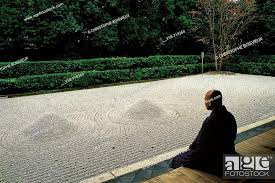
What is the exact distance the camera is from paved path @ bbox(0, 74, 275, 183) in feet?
19.1

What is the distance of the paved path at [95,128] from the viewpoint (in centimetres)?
581

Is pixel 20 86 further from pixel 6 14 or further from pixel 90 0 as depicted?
pixel 90 0

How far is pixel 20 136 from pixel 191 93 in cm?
892

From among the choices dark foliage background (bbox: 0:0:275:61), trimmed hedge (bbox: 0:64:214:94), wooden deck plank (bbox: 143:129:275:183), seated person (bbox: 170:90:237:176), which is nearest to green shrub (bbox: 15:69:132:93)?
trimmed hedge (bbox: 0:64:214:94)

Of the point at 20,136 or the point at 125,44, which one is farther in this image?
the point at 125,44

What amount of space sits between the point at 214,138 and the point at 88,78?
547 inches

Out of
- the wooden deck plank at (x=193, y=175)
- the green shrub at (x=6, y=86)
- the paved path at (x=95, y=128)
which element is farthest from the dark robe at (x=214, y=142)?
the green shrub at (x=6, y=86)

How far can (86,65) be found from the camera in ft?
59.9

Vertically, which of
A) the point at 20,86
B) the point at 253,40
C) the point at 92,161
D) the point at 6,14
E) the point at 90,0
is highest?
the point at 90,0

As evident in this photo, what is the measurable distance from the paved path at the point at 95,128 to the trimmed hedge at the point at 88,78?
1.23 m

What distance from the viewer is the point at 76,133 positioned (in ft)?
26.0

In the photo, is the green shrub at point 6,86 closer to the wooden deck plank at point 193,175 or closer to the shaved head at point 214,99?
the wooden deck plank at point 193,175

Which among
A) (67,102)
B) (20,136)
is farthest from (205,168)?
(67,102)

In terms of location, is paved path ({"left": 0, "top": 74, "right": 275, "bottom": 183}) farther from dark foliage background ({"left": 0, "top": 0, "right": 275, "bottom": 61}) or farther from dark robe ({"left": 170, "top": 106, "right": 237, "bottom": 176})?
dark foliage background ({"left": 0, "top": 0, "right": 275, "bottom": 61})
